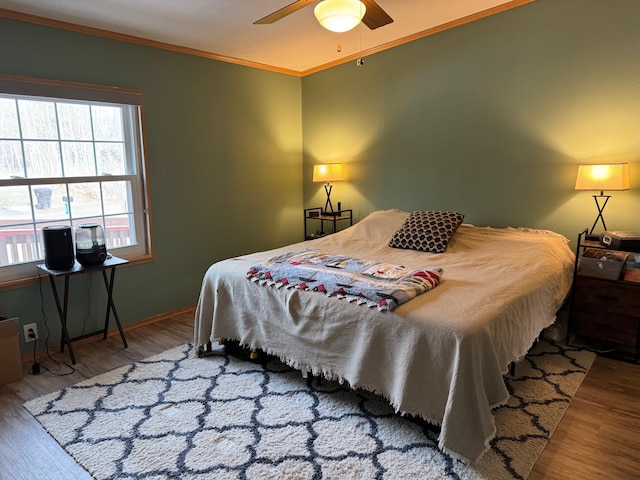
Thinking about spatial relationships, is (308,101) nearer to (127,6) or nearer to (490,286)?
(127,6)

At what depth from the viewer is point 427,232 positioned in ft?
10.2

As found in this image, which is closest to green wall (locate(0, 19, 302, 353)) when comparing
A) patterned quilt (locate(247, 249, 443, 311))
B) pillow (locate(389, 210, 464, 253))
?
patterned quilt (locate(247, 249, 443, 311))

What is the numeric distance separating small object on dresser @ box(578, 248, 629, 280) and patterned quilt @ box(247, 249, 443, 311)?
1.15 meters

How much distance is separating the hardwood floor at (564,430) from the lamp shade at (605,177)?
3.79 ft

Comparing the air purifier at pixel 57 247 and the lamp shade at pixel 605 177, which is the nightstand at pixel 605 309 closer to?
the lamp shade at pixel 605 177

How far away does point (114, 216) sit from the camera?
3312 millimetres

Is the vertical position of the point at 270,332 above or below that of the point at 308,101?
below

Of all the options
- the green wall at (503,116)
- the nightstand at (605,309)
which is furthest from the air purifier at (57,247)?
the nightstand at (605,309)

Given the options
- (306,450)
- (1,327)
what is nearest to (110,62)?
(1,327)

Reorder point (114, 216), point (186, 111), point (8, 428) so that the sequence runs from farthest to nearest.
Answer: point (186, 111) → point (114, 216) → point (8, 428)

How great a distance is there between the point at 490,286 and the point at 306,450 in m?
1.26

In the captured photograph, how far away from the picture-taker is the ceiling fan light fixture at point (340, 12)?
6.38 feet

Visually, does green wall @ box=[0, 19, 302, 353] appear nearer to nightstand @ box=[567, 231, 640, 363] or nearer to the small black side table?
the small black side table

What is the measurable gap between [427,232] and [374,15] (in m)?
1.56
